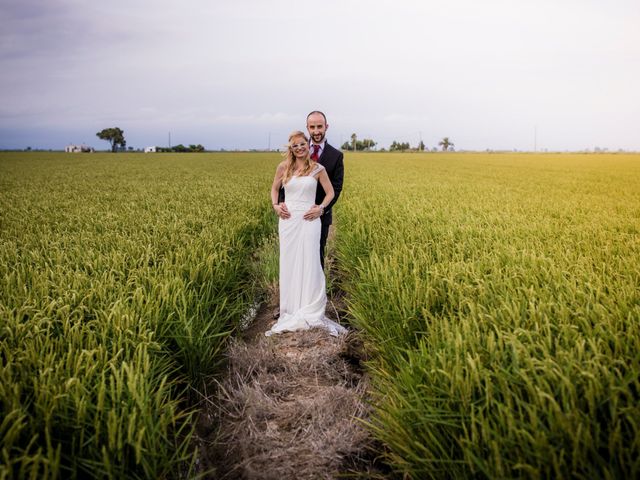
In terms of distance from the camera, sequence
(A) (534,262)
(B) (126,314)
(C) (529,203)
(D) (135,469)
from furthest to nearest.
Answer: (C) (529,203) < (A) (534,262) < (B) (126,314) < (D) (135,469)

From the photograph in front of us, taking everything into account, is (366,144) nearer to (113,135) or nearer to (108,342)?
(113,135)

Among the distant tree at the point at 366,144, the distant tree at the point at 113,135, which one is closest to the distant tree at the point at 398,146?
the distant tree at the point at 366,144

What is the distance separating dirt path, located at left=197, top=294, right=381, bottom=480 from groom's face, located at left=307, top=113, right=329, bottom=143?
7.41 ft


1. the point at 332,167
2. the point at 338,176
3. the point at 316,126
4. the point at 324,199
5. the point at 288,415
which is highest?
the point at 316,126

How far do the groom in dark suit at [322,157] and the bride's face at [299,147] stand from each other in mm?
382

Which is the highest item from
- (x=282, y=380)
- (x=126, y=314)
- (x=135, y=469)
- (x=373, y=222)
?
(x=373, y=222)

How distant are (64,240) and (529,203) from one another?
30.5 feet

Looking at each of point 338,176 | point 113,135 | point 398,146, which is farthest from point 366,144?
point 338,176

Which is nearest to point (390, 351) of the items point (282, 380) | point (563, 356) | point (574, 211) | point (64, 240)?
point (282, 380)

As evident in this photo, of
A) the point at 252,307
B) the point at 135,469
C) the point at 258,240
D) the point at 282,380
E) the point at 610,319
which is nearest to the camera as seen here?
the point at 135,469

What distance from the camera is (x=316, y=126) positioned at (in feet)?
14.3

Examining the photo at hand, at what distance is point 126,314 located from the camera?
269cm

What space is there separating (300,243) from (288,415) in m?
2.05

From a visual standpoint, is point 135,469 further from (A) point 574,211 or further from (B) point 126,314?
(A) point 574,211
